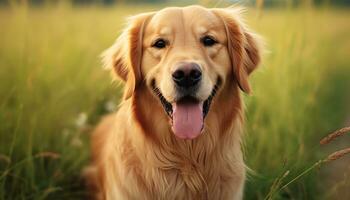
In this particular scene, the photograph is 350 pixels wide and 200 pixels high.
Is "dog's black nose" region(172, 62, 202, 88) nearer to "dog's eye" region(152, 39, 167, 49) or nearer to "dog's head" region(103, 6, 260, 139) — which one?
"dog's head" region(103, 6, 260, 139)

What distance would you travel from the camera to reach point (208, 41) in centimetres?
319

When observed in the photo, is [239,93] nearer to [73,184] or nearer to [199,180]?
[199,180]

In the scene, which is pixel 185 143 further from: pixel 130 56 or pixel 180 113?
pixel 130 56

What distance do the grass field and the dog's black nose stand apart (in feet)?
2.30

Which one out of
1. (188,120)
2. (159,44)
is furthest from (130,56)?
(188,120)

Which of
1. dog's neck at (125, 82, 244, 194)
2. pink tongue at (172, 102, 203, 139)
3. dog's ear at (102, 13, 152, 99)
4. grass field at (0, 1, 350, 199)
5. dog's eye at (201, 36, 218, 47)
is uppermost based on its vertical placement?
dog's eye at (201, 36, 218, 47)

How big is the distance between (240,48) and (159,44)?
0.54m

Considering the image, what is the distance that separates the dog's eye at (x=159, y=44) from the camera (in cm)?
318

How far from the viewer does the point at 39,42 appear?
5.98 m

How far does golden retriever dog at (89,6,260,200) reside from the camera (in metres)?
3.14

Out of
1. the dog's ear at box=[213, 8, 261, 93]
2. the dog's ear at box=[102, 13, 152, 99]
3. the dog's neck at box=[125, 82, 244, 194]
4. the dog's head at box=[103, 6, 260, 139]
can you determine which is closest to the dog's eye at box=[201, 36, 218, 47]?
the dog's head at box=[103, 6, 260, 139]

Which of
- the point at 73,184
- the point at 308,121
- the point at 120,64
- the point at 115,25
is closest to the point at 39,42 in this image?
the point at 73,184

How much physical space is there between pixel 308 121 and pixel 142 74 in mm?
2001

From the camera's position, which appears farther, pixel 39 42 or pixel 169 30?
pixel 39 42
